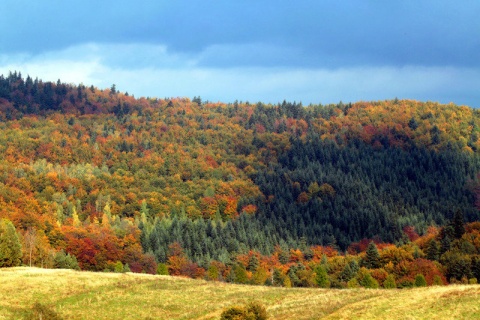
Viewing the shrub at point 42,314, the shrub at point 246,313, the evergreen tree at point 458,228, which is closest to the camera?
the shrub at point 246,313

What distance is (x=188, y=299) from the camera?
7644cm

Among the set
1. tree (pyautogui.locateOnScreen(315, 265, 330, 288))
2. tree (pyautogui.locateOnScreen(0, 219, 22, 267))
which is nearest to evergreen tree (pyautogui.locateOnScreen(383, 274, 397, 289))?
tree (pyautogui.locateOnScreen(315, 265, 330, 288))

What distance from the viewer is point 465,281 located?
416 ft

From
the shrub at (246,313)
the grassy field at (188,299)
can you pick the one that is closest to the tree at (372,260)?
the grassy field at (188,299)

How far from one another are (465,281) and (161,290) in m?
65.7

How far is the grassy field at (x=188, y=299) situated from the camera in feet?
191

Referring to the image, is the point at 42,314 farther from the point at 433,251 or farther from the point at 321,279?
the point at 433,251

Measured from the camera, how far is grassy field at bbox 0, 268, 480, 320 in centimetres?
5822

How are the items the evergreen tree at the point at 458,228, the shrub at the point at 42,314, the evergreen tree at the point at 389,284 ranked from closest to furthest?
1. the shrub at the point at 42,314
2. the evergreen tree at the point at 389,284
3. the evergreen tree at the point at 458,228

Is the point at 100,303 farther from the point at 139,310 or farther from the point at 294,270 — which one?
the point at 294,270

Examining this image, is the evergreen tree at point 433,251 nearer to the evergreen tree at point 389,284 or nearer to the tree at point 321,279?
the evergreen tree at point 389,284

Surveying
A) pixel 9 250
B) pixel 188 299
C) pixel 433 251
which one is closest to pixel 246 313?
pixel 188 299

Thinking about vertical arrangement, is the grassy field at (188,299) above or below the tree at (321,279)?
above

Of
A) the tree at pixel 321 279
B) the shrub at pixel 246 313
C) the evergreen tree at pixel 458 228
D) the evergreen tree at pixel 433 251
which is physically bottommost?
the tree at pixel 321 279
